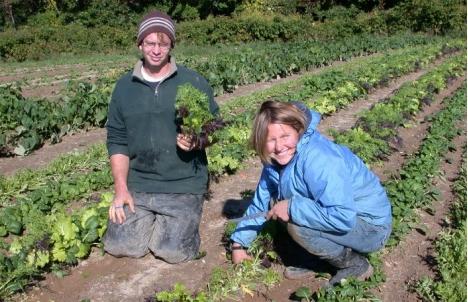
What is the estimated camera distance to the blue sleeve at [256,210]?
147 inches

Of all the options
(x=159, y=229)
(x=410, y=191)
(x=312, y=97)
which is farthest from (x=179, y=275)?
(x=312, y=97)

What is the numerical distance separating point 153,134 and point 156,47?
0.71 m

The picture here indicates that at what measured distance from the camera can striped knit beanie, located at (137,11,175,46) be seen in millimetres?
3883

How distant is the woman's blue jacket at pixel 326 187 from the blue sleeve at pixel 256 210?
0.68 feet

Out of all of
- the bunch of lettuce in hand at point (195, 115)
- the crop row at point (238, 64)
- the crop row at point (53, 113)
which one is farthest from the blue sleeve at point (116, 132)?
the crop row at point (238, 64)

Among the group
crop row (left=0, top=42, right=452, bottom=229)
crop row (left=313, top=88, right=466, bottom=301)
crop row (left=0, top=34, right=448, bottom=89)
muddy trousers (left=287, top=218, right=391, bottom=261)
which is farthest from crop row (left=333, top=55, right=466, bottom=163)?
crop row (left=0, top=34, right=448, bottom=89)

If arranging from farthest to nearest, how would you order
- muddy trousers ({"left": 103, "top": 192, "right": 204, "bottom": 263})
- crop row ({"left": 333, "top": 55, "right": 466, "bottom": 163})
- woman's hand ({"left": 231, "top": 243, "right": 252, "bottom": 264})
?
crop row ({"left": 333, "top": 55, "right": 466, "bottom": 163}) < muddy trousers ({"left": 103, "top": 192, "right": 204, "bottom": 263}) < woman's hand ({"left": 231, "top": 243, "right": 252, "bottom": 264})

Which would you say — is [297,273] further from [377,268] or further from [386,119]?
[386,119]

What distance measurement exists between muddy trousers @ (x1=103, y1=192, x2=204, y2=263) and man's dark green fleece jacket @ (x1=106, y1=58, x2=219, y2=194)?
10 cm

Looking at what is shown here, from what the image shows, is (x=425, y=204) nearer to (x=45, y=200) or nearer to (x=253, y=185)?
(x=253, y=185)

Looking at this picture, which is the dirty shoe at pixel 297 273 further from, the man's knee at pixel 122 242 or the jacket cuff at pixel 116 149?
Answer: the jacket cuff at pixel 116 149

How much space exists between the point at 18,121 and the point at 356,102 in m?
6.38

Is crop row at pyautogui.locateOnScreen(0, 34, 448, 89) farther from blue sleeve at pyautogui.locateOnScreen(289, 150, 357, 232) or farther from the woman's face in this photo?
blue sleeve at pyautogui.locateOnScreen(289, 150, 357, 232)

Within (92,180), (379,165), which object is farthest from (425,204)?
(92,180)
